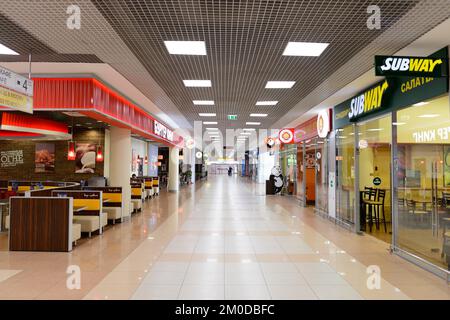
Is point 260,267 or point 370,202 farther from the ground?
point 370,202

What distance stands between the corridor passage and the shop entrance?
1.10 metres

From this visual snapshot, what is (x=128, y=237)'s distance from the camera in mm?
7062

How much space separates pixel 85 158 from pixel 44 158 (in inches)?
70.4

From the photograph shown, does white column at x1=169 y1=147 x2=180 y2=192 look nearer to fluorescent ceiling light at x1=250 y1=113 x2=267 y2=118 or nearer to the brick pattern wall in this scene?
the brick pattern wall

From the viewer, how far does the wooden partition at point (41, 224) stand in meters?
5.99

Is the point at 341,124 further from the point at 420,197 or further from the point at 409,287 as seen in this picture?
the point at 409,287

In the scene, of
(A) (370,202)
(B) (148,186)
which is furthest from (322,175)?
(B) (148,186)

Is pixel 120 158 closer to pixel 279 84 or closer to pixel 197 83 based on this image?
pixel 197 83

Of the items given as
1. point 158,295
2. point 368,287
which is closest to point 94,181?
point 158,295

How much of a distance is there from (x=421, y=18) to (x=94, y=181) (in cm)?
1176

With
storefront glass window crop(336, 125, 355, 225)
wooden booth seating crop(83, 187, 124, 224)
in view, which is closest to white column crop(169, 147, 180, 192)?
wooden booth seating crop(83, 187, 124, 224)

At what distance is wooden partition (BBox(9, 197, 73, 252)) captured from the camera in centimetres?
599

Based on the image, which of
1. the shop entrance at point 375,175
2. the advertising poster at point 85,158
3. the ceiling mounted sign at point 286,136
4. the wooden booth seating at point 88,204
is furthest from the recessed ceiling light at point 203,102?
the advertising poster at point 85,158

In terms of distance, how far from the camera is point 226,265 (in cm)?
501
